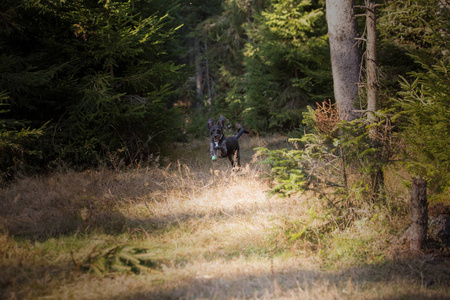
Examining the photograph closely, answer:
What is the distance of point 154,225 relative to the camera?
17.7ft

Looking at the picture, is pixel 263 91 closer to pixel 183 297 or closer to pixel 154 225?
pixel 154 225

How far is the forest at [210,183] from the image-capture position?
12.5ft

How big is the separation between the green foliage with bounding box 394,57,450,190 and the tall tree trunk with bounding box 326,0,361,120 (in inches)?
62.7

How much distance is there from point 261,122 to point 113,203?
33.9 feet

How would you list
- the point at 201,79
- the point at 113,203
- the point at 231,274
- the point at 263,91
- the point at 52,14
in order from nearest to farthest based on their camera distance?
the point at 231,274 < the point at 113,203 < the point at 52,14 < the point at 263,91 < the point at 201,79

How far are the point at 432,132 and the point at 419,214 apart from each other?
6.54 feet

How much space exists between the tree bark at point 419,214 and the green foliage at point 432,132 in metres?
0.69

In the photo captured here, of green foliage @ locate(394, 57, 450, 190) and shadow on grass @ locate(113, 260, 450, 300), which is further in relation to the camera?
green foliage @ locate(394, 57, 450, 190)

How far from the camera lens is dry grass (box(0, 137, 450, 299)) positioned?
351 centimetres

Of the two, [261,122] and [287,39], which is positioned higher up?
[287,39]

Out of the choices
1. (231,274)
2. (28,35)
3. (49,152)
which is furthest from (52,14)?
(231,274)

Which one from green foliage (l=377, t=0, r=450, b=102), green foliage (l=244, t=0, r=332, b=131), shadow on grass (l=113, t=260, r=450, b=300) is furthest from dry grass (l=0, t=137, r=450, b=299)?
green foliage (l=244, t=0, r=332, b=131)

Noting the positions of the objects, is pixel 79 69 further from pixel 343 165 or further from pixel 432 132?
pixel 432 132

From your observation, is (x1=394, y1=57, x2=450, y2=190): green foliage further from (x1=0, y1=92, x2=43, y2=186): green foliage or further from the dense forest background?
(x1=0, y1=92, x2=43, y2=186): green foliage
